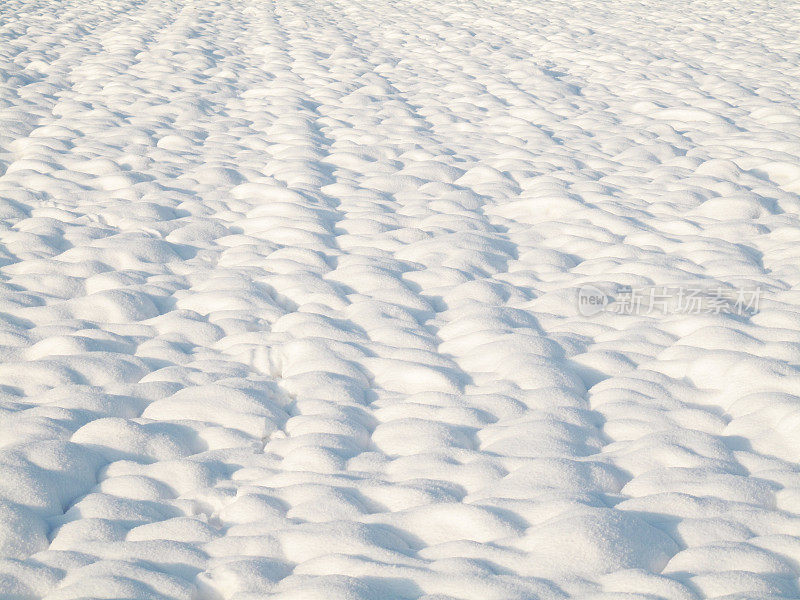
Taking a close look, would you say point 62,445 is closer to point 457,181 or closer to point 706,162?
point 457,181

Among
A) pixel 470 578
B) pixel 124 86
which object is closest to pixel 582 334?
pixel 470 578

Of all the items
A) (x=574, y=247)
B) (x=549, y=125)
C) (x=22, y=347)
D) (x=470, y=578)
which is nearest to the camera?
(x=470, y=578)

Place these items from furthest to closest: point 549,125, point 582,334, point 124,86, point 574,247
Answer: point 124,86, point 549,125, point 574,247, point 582,334

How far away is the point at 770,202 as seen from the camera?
3.88 m

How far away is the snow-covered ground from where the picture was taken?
167cm

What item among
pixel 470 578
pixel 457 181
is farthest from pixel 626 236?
pixel 470 578

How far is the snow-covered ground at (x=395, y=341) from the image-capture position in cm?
167

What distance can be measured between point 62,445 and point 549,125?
159 inches

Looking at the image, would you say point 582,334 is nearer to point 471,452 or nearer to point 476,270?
point 476,270

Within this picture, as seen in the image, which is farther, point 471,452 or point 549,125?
point 549,125

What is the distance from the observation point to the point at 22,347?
250cm

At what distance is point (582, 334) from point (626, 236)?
981 millimetres

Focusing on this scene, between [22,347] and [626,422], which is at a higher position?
[626,422]

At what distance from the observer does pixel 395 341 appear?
2662 mm
